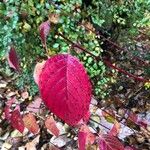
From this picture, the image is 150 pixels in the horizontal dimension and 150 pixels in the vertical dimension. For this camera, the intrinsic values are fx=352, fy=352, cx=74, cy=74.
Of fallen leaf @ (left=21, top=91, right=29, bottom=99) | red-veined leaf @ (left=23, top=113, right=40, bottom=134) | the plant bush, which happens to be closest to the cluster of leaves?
the plant bush

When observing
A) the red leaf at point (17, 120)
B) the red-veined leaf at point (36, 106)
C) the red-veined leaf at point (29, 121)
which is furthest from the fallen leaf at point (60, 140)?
the red leaf at point (17, 120)

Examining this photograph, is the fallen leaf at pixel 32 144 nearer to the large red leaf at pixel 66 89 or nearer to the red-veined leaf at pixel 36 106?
the red-veined leaf at pixel 36 106

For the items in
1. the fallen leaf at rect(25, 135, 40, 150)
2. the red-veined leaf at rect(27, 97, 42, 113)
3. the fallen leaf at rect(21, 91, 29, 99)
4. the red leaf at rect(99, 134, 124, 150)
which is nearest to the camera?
the red leaf at rect(99, 134, 124, 150)

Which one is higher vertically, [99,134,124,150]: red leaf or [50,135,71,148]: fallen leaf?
[99,134,124,150]: red leaf

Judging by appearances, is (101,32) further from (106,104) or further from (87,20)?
(106,104)

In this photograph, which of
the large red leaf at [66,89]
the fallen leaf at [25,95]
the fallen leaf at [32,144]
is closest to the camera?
the large red leaf at [66,89]

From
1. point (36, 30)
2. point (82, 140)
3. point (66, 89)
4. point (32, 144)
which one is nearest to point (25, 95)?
point (32, 144)

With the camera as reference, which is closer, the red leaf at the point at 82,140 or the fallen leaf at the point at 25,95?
the red leaf at the point at 82,140

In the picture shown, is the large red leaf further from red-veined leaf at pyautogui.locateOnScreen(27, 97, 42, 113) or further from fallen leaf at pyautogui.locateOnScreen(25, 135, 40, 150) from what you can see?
fallen leaf at pyautogui.locateOnScreen(25, 135, 40, 150)

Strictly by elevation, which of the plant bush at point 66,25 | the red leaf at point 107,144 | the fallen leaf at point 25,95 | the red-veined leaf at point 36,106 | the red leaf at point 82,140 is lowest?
the fallen leaf at point 25,95

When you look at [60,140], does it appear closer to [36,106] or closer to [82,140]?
[36,106]
